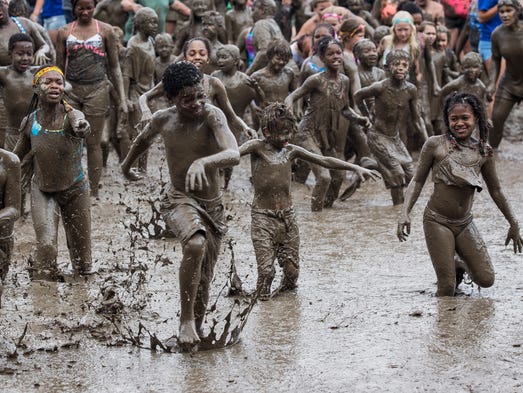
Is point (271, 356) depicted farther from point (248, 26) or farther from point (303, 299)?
point (248, 26)

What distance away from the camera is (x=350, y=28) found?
46.4ft

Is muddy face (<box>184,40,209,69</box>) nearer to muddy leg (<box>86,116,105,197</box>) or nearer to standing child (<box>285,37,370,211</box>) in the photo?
standing child (<box>285,37,370,211</box>)

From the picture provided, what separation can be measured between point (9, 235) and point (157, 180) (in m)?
5.77

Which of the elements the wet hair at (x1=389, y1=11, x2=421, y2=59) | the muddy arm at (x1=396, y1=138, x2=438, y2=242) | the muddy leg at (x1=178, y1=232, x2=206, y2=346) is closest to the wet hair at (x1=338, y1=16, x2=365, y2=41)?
the wet hair at (x1=389, y1=11, x2=421, y2=59)

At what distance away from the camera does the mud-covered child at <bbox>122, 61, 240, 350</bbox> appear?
21.7ft

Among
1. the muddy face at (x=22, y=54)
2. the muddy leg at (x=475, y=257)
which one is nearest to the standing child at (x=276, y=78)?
the muddy face at (x=22, y=54)

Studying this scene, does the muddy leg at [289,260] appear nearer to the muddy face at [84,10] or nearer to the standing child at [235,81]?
the muddy face at [84,10]

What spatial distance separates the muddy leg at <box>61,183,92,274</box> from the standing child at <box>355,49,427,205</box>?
410cm

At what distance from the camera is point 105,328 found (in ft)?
24.0

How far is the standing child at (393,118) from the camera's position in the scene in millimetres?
12000

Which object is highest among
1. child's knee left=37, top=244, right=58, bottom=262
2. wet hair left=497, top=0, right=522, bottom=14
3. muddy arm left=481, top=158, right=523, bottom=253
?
muddy arm left=481, top=158, right=523, bottom=253

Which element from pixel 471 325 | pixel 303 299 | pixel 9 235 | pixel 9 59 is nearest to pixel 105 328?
pixel 9 235

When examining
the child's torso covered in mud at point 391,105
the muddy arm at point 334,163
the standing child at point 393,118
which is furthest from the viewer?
the child's torso covered in mud at point 391,105

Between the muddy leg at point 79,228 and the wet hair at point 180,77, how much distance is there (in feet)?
7.56
